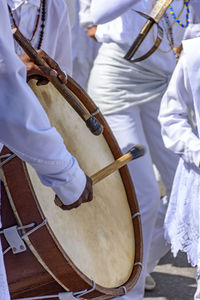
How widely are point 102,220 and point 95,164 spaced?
22 cm

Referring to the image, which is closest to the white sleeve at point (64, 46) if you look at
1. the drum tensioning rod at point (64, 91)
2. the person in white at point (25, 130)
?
the drum tensioning rod at point (64, 91)

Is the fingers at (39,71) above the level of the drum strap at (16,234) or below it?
above

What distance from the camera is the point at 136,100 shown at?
4.17 meters

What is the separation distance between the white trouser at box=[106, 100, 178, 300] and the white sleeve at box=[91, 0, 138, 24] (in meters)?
0.54

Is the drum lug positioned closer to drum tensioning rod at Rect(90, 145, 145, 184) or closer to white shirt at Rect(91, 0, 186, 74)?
drum tensioning rod at Rect(90, 145, 145, 184)

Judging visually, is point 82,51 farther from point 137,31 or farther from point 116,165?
point 116,165

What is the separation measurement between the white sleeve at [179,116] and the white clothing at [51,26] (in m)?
0.52

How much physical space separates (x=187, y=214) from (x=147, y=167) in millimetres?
467

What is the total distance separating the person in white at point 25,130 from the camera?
198 centimetres

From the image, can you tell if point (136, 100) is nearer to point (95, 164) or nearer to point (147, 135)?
point (147, 135)

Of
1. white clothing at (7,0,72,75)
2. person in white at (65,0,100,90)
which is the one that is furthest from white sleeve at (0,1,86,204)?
person in white at (65,0,100,90)

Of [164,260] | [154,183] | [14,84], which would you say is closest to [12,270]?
[14,84]

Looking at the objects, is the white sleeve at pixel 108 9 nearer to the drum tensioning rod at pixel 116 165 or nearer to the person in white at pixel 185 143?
the person in white at pixel 185 143

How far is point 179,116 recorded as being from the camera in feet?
11.9
